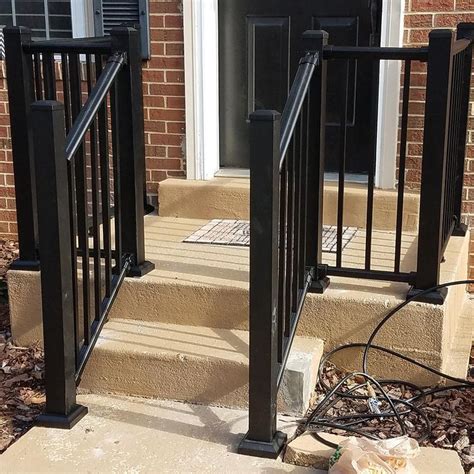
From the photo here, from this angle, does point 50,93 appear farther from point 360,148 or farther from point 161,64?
point 360,148

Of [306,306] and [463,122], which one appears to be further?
[463,122]

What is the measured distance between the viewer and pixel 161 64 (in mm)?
4824

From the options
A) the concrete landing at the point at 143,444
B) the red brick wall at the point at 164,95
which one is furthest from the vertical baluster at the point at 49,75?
the concrete landing at the point at 143,444

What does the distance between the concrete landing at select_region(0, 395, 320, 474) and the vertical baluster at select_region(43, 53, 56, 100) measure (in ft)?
4.84

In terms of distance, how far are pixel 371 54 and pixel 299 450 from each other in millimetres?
1597

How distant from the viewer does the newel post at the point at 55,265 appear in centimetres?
291

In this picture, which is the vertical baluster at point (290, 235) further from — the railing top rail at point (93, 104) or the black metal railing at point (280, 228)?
the railing top rail at point (93, 104)

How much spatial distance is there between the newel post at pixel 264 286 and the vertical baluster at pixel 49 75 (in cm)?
139

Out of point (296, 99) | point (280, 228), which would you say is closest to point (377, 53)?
point (296, 99)

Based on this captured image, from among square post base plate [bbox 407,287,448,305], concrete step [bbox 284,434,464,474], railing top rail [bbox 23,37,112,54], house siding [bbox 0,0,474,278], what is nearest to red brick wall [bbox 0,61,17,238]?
house siding [bbox 0,0,474,278]

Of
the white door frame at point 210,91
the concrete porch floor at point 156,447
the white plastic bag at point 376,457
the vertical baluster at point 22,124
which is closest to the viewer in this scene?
the white plastic bag at point 376,457

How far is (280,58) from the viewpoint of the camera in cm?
488

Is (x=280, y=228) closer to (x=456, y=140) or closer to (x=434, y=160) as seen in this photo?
(x=434, y=160)

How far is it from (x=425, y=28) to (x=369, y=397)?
7.13 ft
